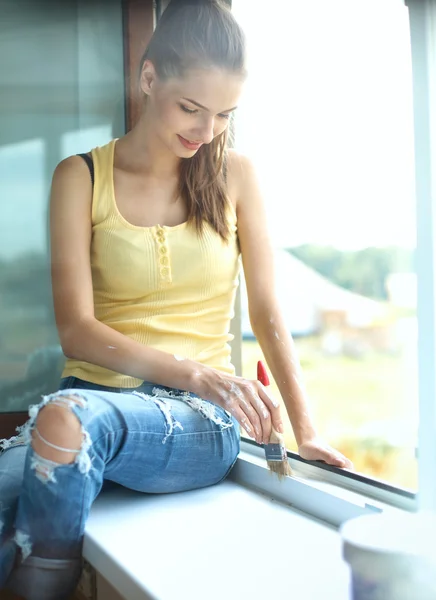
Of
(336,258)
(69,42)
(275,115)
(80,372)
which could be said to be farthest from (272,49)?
(80,372)

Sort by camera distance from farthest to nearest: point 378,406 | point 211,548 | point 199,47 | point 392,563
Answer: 1. point 199,47
2. point 211,548
3. point 378,406
4. point 392,563

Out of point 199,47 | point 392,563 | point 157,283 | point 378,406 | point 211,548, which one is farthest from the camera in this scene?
point 157,283

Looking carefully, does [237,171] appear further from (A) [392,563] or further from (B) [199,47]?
(A) [392,563]

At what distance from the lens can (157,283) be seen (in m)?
0.96

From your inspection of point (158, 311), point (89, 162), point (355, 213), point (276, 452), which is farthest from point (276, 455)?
point (89, 162)

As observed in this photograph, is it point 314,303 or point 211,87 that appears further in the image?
point 211,87

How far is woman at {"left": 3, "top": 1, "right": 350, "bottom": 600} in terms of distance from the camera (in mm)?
775

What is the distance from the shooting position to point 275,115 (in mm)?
831

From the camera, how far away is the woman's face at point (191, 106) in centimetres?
86

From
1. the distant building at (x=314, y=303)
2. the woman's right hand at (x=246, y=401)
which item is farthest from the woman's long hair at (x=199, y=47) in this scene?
the woman's right hand at (x=246, y=401)

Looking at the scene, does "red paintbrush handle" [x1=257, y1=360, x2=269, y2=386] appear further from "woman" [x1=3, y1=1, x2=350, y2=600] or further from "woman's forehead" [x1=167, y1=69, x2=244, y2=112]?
"woman's forehead" [x1=167, y1=69, x2=244, y2=112]

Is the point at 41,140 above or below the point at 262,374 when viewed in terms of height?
above

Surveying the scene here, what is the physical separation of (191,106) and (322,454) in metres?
0.47

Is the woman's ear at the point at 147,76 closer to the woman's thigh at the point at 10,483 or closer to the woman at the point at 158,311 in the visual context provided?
the woman at the point at 158,311
